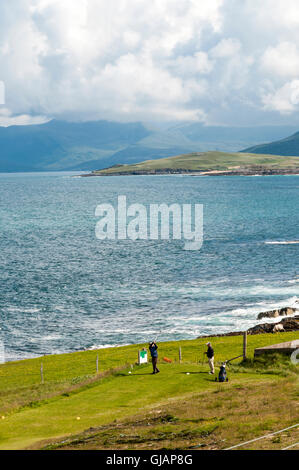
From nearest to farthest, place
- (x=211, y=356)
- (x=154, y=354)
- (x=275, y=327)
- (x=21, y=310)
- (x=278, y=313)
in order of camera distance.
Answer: (x=211, y=356) → (x=154, y=354) → (x=275, y=327) → (x=278, y=313) → (x=21, y=310)

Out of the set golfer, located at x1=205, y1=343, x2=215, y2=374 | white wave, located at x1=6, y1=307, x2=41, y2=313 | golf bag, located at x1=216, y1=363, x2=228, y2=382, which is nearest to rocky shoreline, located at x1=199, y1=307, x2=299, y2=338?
golfer, located at x1=205, y1=343, x2=215, y2=374

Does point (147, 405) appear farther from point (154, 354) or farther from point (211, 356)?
point (211, 356)

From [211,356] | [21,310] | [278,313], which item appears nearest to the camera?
[211,356]

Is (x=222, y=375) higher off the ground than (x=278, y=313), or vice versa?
(x=222, y=375)

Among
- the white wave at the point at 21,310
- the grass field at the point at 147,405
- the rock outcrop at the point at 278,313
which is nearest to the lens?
the grass field at the point at 147,405

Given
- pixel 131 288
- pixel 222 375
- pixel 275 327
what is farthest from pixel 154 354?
pixel 131 288

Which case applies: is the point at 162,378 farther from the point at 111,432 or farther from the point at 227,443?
the point at 227,443

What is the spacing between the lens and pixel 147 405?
33.4 m

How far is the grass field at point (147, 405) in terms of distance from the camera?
84.7 ft

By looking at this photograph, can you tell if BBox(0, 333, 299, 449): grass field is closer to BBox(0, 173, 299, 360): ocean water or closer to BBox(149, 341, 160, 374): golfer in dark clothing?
BBox(149, 341, 160, 374): golfer in dark clothing

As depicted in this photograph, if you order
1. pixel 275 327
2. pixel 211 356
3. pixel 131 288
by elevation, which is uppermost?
pixel 211 356

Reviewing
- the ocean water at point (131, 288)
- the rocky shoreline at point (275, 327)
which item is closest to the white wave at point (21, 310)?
the ocean water at point (131, 288)

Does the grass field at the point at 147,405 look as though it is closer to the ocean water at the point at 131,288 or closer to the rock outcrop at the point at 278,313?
the ocean water at the point at 131,288
